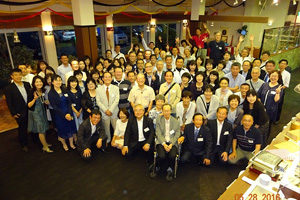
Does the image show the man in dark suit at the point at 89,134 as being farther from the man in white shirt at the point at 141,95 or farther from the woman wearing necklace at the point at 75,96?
the man in white shirt at the point at 141,95

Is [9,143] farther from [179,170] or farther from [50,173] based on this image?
[179,170]

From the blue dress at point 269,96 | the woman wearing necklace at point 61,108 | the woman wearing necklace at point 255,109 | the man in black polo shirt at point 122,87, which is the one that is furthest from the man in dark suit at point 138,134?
the blue dress at point 269,96

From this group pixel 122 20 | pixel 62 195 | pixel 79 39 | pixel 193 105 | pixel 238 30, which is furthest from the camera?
pixel 238 30

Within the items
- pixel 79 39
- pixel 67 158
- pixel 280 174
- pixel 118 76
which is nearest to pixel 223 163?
pixel 280 174

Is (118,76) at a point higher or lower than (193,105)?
higher

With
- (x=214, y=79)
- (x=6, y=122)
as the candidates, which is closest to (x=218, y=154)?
(x=214, y=79)

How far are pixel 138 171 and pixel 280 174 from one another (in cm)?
221

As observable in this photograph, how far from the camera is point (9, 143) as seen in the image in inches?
183

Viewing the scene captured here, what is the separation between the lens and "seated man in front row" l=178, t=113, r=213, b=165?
375 centimetres

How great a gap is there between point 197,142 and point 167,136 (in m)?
0.53

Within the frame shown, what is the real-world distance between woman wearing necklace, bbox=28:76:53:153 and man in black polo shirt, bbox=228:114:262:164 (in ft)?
11.6

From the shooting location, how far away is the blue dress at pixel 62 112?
13.1ft

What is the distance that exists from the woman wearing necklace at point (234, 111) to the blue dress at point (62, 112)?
296 centimetres

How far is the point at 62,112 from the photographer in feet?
13.4
